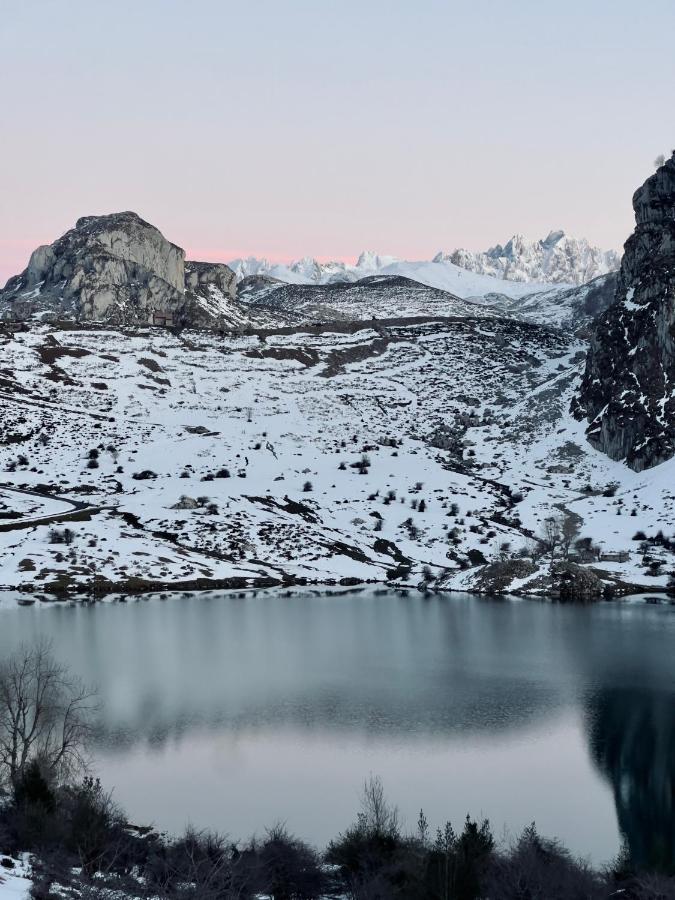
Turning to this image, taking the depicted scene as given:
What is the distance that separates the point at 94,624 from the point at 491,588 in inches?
1897

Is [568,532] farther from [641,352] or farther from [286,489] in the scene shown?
[641,352]

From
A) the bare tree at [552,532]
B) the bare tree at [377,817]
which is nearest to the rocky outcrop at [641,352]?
the bare tree at [552,532]

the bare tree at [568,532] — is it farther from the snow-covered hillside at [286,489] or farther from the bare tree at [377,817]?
the bare tree at [377,817]

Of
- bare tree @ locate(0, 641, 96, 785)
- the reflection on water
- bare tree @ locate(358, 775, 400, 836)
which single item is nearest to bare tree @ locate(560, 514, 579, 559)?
the reflection on water

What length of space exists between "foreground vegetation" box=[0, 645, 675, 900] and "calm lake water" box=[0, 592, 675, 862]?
10.9 ft

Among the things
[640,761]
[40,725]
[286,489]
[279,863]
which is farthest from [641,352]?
[279,863]

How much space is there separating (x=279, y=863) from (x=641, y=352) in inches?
5561

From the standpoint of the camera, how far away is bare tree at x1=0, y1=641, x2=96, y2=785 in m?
37.4

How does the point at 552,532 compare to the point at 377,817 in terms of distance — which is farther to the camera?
the point at 552,532

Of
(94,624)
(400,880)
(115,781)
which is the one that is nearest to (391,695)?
(115,781)

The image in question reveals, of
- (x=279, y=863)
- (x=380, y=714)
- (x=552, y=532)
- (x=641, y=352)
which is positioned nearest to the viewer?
(x=279, y=863)

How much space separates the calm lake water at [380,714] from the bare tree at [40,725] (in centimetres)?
184

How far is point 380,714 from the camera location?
53.7 meters

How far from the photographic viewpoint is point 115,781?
4153 cm
